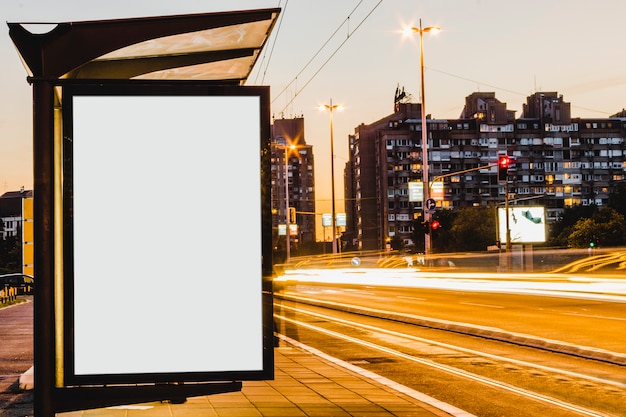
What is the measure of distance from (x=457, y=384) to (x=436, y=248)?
373 feet

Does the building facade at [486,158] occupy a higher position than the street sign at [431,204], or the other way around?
the building facade at [486,158]

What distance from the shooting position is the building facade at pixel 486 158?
481ft

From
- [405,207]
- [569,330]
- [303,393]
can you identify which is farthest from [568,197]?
[303,393]

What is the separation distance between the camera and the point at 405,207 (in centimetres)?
14725

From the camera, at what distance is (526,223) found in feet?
172

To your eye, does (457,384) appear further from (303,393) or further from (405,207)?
(405,207)

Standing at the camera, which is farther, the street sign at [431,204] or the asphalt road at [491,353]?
the street sign at [431,204]

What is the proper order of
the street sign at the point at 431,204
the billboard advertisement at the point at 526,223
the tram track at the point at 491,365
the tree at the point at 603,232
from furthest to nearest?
the tree at the point at 603,232, the billboard advertisement at the point at 526,223, the street sign at the point at 431,204, the tram track at the point at 491,365

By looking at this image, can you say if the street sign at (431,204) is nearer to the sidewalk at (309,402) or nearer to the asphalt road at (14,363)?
the asphalt road at (14,363)

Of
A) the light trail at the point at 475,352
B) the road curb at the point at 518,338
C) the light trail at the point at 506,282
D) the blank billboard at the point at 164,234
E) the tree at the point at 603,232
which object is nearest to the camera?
the blank billboard at the point at 164,234

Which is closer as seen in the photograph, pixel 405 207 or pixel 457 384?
pixel 457 384

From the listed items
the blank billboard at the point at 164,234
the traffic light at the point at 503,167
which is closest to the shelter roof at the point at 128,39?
the blank billboard at the point at 164,234

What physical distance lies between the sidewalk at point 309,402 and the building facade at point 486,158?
134593mm

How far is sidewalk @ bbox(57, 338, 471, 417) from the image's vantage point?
757 centimetres
